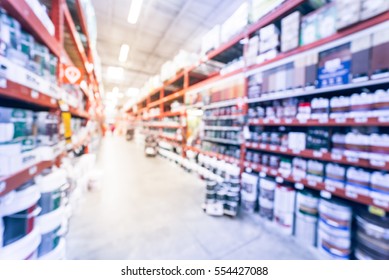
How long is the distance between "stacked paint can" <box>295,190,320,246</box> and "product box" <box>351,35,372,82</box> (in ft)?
3.65

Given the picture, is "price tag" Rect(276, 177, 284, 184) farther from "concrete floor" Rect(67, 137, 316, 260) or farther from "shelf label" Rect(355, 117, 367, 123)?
"shelf label" Rect(355, 117, 367, 123)

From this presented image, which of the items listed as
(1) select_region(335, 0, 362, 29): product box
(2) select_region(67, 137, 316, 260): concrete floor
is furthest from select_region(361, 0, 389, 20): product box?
(2) select_region(67, 137, 316, 260): concrete floor

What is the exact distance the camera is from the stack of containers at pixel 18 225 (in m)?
0.83

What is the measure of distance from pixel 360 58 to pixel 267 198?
1550mm

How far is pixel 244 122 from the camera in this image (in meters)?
2.38

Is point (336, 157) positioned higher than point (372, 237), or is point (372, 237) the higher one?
point (336, 157)

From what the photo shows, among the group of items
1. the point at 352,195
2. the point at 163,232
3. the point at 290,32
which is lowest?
the point at 163,232

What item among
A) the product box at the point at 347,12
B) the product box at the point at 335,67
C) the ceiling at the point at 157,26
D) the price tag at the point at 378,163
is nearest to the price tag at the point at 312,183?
the price tag at the point at 378,163

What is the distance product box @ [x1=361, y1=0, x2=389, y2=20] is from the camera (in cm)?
122

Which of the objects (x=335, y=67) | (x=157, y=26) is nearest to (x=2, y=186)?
(x=335, y=67)

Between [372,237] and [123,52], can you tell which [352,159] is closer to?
[372,237]

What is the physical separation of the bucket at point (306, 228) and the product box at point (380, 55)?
4.28ft

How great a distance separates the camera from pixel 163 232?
1681 millimetres

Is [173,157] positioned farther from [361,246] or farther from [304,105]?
[361,246]
